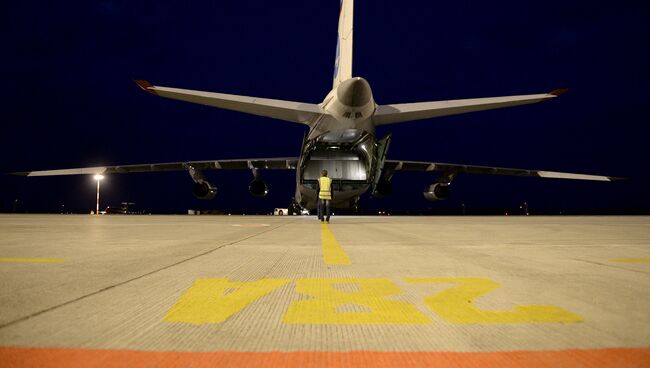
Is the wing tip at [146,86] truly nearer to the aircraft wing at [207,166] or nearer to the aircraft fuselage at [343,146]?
the aircraft fuselage at [343,146]

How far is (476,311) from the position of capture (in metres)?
2.76

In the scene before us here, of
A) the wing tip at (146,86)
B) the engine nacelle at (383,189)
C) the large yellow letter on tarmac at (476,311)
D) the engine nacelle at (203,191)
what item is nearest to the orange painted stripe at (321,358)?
the large yellow letter on tarmac at (476,311)

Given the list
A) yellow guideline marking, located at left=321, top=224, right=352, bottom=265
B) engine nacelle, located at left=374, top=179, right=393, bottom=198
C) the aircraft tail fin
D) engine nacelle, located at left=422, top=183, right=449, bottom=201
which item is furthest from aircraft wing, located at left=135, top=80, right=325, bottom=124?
engine nacelle, located at left=422, top=183, right=449, bottom=201

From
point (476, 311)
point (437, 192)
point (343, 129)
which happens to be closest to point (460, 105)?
point (343, 129)

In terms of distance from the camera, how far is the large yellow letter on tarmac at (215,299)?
2.60 m

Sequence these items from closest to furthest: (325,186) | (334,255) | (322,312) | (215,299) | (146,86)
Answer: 1. (322,312)
2. (215,299)
3. (334,255)
4. (146,86)
5. (325,186)

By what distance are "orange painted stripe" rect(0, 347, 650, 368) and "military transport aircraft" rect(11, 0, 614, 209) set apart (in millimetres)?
9533

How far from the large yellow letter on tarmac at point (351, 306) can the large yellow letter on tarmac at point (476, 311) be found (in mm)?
192

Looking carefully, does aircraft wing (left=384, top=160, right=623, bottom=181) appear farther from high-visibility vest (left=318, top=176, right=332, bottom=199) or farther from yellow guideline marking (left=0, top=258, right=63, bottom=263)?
yellow guideline marking (left=0, top=258, right=63, bottom=263)

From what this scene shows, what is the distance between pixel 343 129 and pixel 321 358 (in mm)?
14018

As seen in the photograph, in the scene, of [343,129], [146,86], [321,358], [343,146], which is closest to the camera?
[321,358]

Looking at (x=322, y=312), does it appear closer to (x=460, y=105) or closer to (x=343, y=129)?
(x=460, y=105)

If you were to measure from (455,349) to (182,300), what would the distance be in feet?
6.05

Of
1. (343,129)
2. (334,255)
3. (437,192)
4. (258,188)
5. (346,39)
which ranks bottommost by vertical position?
(334,255)
